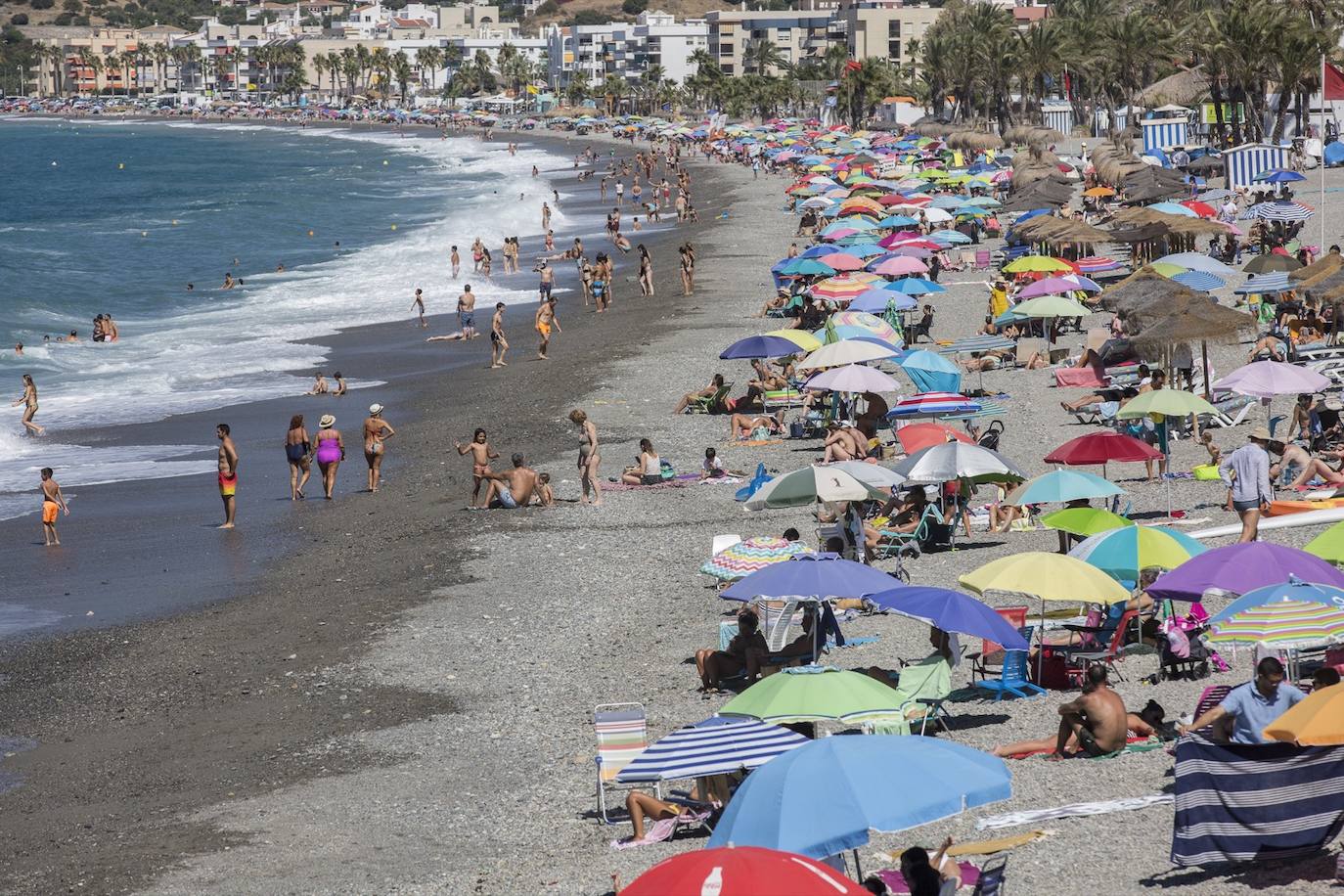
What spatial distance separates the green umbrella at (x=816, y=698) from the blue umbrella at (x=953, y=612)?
1320mm

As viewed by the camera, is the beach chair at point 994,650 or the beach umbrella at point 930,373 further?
the beach umbrella at point 930,373

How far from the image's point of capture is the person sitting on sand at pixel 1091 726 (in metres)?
9.59

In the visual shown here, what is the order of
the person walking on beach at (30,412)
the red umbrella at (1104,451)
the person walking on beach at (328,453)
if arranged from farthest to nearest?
the person walking on beach at (30,412)
the person walking on beach at (328,453)
the red umbrella at (1104,451)

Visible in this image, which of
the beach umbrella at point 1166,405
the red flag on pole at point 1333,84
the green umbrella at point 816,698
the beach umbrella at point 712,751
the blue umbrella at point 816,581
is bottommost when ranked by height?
the beach umbrella at point 712,751

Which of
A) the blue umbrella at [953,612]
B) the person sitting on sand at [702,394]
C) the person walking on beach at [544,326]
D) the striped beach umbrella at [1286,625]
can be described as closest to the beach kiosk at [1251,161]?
the person walking on beach at [544,326]

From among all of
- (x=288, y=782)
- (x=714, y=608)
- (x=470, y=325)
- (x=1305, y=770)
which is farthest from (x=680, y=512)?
(x=470, y=325)

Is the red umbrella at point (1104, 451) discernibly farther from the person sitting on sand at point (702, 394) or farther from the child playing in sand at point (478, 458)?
the person sitting on sand at point (702, 394)

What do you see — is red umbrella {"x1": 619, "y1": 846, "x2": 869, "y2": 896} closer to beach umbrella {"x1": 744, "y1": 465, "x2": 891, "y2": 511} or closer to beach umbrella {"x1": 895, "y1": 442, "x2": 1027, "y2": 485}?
beach umbrella {"x1": 744, "y1": 465, "x2": 891, "y2": 511}

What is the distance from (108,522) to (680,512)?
678 centimetres

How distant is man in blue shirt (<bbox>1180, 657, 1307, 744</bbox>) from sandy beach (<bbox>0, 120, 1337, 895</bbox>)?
0.64 meters

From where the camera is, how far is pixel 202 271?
1975 inches

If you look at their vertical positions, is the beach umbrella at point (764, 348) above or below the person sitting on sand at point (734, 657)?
above

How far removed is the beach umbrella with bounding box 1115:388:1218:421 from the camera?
15.4 m

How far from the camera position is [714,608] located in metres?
14.4
